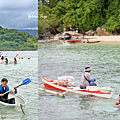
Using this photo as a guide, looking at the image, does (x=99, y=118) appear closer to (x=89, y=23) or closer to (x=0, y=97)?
(x=0, y=97)

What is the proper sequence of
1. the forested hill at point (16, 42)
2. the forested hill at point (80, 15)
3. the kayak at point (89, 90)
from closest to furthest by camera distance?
the kayak at point (89, 90), the forested hill at point (16, 42), the forested hill at point (80, 15)

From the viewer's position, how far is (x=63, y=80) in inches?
383

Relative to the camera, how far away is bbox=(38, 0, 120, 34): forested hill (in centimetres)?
4506

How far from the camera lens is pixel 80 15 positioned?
5038 centimetres

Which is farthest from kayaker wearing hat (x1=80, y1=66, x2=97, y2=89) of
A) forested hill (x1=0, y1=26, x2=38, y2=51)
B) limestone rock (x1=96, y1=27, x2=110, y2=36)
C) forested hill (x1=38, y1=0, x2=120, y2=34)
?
limestone rock (x1=96, y1=27, x2=110, y2=36)

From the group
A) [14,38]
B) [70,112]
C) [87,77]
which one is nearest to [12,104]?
[70,112]

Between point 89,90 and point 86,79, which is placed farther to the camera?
point 86,79

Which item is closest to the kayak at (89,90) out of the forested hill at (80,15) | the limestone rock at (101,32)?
the forested hill at (80,15)

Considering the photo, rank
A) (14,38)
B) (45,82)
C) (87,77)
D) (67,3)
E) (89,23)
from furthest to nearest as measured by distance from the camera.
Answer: (67,3) → (89,23) → (14,38) → (45,82) → (87,77)

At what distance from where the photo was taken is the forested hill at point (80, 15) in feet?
148

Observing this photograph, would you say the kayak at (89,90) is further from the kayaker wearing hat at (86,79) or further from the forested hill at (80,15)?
the forested hill at (80,15)

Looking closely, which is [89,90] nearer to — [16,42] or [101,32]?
[16,42]

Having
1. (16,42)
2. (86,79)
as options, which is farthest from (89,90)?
(16,42)

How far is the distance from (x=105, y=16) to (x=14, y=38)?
19646 millimetres
